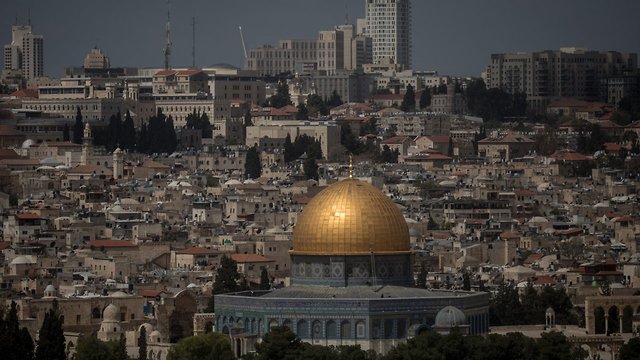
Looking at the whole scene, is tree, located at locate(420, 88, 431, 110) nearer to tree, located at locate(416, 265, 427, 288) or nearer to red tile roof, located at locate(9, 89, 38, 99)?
red tile roof, located at locate(9, 89, 38, 99)

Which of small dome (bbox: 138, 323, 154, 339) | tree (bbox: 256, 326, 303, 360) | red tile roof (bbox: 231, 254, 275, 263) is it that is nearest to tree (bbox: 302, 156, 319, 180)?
red tile roof (bbox: 231, 254, 275, 263)

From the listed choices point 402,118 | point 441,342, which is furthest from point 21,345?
point 402,118

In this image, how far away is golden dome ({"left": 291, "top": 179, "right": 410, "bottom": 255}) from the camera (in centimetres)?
6219

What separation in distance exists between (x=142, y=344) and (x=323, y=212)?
6250 mm

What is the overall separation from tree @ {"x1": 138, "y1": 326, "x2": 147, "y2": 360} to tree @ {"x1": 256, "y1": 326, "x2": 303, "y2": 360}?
5.49 meters

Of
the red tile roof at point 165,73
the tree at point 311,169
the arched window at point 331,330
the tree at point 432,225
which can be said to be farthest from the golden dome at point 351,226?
the red tile roof at point 165,73

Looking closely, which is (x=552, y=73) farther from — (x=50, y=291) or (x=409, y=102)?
(x=50, y=291)

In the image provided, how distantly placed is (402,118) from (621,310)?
80.5 meters

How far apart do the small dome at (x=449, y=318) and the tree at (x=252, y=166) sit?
65.0 meters

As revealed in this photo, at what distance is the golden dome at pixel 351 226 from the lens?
62188 mm

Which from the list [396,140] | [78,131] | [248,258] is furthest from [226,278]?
[396,140]

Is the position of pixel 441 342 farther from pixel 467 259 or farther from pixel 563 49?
pixel 563 49

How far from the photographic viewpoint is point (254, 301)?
62.6 meters

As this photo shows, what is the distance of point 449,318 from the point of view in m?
60.6
